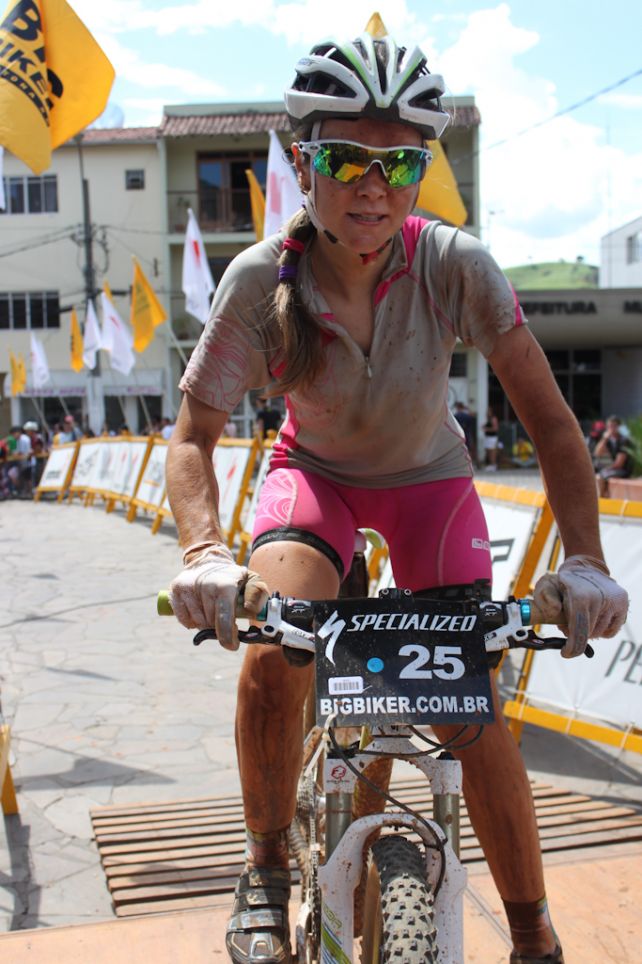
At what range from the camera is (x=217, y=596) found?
1.89 m

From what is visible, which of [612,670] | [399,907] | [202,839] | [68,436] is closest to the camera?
[399,907]

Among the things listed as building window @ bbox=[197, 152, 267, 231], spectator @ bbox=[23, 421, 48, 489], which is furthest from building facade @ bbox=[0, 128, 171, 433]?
spectator @ bbox=[23, 421, 48, 489]

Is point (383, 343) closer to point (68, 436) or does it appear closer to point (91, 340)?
point (91, 340)

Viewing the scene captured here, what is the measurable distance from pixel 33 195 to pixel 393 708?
35375 millimetres

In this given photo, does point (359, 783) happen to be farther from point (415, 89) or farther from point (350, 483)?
point (415, 89)

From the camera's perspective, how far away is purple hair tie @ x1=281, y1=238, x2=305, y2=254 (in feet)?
8.11

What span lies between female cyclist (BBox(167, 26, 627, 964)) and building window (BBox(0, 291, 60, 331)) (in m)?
32.9

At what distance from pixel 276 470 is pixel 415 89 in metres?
1.08

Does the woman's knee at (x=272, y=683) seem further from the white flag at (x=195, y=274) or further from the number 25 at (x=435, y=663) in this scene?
the white flag at (x=195, y=274)

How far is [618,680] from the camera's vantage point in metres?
4.43

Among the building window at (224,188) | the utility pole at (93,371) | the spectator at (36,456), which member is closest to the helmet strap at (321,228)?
the spectator at (36,456)

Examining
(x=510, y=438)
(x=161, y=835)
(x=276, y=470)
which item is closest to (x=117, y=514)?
(x=161, y=835)

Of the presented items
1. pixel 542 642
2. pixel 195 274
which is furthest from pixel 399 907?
pixel 195 274

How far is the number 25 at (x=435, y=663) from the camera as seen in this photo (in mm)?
1850
